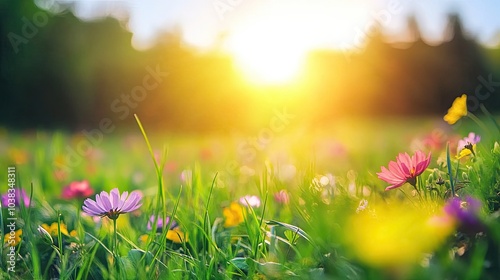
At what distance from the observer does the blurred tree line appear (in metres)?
Result: 8.14

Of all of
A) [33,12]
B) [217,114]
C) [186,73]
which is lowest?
[217,114]

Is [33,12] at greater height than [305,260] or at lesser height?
greater

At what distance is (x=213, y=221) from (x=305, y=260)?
19.8 inches

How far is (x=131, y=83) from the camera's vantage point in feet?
28.3

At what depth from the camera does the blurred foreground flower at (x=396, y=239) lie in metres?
0.60

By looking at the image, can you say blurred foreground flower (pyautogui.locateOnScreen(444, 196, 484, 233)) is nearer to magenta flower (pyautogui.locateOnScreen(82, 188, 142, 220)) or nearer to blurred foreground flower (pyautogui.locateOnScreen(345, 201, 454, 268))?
blurred foreground flower (pyautogui.locateOnScreen(345, 201, 454, 268))

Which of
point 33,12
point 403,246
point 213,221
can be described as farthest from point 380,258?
point 33,12

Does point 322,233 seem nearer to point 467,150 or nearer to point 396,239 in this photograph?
point 396,239

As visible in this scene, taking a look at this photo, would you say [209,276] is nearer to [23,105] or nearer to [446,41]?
[23,105]

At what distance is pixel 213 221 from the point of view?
1.29m

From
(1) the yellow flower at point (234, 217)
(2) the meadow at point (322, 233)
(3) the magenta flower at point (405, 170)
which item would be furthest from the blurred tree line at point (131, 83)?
(3) the magenta flower at point (405, 170)

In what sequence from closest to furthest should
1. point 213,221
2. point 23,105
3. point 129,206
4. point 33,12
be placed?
point 129,206 < point 213,221 < point 33,12 < point 23,105

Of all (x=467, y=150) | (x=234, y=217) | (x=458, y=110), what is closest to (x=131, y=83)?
(x=234, y=217)

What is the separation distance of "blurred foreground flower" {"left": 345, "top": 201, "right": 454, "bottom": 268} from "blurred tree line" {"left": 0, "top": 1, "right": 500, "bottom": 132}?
259 inches
